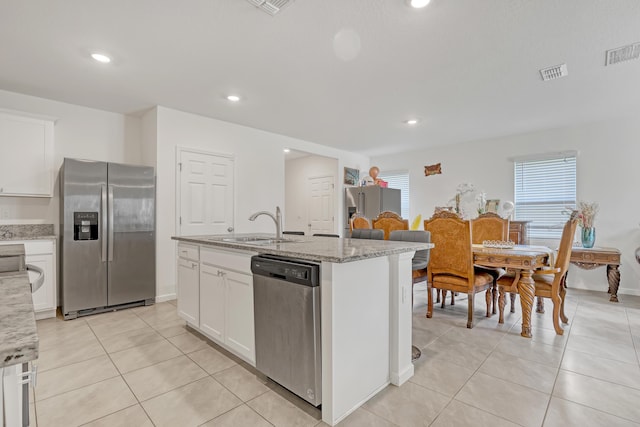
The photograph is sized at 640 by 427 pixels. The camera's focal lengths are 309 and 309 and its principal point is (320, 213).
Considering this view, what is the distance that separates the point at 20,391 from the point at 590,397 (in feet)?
8.82

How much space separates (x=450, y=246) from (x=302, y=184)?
15.9 ft

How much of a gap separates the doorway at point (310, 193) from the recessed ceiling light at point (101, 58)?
4.00 m

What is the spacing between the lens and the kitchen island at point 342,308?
1625 millimetres

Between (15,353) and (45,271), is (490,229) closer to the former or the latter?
(15,353)

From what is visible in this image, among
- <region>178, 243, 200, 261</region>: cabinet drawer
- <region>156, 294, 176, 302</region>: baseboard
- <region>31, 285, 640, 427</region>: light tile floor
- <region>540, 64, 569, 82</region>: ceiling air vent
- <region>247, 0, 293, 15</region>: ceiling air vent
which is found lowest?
<region>31, 285, 640, 427</region>: light tile floor

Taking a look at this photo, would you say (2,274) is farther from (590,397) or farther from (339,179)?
(339,179)

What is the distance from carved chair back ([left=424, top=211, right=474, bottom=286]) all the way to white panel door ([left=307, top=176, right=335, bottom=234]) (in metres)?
3.62

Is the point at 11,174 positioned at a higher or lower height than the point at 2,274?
higher

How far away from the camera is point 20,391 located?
64cm

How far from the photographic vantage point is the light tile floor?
67.1 inches

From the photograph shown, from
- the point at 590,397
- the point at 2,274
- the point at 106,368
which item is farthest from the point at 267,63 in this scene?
the point at 590,397

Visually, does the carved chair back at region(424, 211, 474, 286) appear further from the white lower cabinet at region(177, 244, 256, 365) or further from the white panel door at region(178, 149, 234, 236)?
the white panel door at region(178, 149, 234, 236)

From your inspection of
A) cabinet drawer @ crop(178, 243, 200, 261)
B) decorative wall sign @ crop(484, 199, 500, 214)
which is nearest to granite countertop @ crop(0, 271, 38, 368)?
cabinet drawer @ crop(178, 243, 200, 261)

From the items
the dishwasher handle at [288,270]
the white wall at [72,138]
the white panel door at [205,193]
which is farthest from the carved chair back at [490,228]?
the white wall at [72,138]
